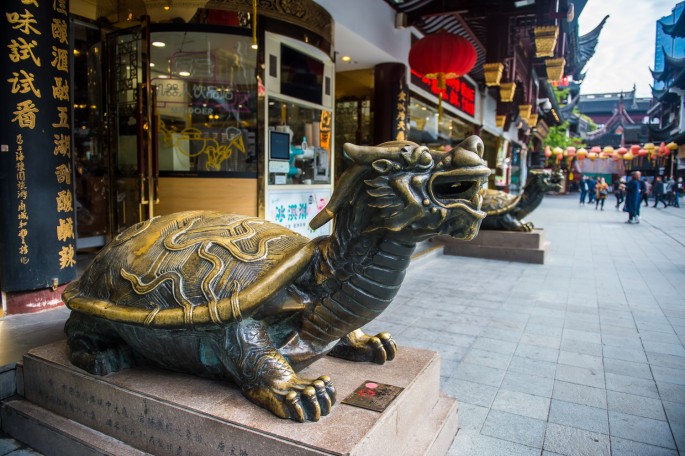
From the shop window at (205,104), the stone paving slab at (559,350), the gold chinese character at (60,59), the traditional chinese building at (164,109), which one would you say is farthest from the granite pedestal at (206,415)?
the shop window at (205,104)

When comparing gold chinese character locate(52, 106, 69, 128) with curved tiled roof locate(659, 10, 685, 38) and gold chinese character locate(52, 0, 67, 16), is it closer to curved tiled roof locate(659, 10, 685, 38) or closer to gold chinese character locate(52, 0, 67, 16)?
gold chinese character locate(52, 0, 67, 16)

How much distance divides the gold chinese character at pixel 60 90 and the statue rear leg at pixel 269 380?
2.84 m

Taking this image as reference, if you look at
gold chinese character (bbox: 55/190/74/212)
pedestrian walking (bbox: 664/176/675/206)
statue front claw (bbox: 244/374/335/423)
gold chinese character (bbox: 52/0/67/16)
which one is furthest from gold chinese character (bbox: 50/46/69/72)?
pedestrian walking (bbox: 664/176/675/206)

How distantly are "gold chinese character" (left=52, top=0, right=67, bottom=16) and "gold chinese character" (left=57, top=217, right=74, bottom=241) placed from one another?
1551 millimetres

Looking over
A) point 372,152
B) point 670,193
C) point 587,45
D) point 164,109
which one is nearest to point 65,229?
point 164,109

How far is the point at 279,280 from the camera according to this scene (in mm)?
1759

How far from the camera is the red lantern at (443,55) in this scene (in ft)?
23.3

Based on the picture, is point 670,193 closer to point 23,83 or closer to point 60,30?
point 60,30

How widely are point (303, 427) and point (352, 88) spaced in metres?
8.80

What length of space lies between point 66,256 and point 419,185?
129 inches

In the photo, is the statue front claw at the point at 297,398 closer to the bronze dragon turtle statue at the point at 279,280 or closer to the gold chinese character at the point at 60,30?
the bronze dragon turtle statue at the point at 279,280

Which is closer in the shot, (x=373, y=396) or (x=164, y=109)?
(x=373, y=396)

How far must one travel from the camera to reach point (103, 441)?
77.7 inches

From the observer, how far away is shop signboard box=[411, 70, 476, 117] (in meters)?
10.4
